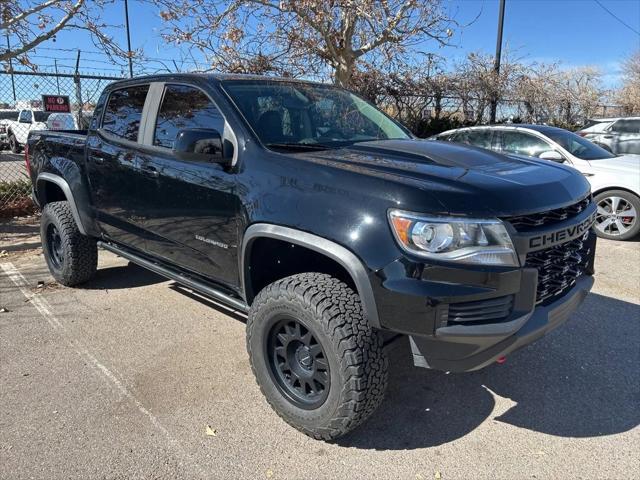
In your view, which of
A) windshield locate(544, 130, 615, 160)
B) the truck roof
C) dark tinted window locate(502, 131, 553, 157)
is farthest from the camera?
dark tinted window locate(502, 131, 553, 157)

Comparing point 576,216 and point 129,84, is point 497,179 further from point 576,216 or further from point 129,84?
point 129,84

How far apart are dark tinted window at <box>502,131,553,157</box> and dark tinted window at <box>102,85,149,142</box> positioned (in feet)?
18.4

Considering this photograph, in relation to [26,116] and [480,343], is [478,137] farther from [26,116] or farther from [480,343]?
[26,116]

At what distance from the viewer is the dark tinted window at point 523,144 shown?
7.73 metres

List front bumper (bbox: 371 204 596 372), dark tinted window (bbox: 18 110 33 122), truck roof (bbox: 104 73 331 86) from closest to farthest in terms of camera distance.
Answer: front bumper (bbox: 371 204 596 372)
truck roof (bbox: 104 73 331 86)
dark tinted window (bbox: 18 110 33 122)

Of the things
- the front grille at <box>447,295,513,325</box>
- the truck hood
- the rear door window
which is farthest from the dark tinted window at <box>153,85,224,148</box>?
the rear door window

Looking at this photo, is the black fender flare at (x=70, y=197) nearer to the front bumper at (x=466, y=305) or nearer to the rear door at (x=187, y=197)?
the rear door at (x=187, y=197)

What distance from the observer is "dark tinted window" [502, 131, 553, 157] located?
7.73m

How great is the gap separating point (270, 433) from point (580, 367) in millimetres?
2173

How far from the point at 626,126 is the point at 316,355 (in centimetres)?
1276

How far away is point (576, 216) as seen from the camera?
2.81 metres

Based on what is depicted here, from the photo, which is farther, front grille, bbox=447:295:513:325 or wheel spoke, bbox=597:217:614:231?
wheel spoke, bbox=597:217:614:231

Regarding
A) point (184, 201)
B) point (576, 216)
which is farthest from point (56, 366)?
point (576, 216)

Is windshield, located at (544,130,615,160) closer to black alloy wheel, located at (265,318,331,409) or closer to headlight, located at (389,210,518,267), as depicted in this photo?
headlight, located at (389,210,518,267)
